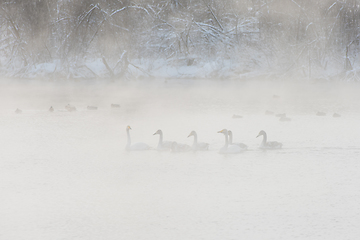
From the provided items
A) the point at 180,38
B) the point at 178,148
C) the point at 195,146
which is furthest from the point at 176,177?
the point at 180,38

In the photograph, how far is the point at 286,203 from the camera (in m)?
5.51

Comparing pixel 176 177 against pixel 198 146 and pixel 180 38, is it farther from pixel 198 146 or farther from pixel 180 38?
pixel 180 38

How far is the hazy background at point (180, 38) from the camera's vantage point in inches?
864

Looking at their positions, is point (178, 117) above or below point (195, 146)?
above

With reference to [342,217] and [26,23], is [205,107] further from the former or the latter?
[26,23]

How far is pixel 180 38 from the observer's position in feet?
80.0

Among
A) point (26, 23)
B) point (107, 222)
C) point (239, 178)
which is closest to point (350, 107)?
point (239, 178)

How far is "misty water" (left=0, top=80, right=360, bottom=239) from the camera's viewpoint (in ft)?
15.8

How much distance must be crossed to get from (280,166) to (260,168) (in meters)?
0.36

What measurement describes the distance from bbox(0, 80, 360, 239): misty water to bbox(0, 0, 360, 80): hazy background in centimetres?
933

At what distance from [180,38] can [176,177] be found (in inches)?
727

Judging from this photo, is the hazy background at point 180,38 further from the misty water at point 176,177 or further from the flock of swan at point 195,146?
the flock of swan at point 195,146

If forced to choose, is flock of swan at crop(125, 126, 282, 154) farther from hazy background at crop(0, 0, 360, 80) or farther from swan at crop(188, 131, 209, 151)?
hazy background at crop(0, 0, 360, 80)

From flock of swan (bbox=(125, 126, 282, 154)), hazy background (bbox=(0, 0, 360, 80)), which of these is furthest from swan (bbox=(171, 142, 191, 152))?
hazy background (bbox=(0, 0, 360, 80))
